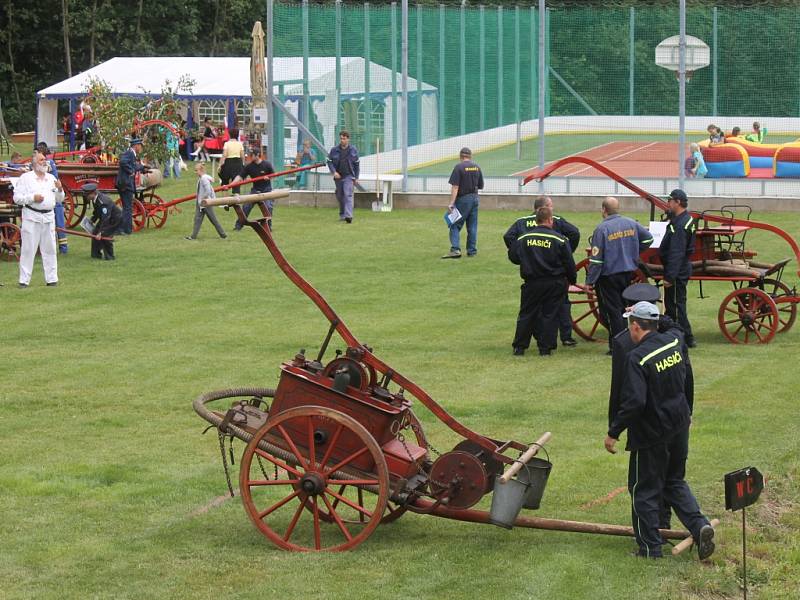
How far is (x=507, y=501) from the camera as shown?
29.2 feet

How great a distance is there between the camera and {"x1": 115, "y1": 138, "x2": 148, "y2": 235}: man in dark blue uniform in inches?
1008

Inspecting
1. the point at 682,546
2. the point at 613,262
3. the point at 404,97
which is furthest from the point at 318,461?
the point at 404,97

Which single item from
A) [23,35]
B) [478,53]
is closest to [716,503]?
[478,53]

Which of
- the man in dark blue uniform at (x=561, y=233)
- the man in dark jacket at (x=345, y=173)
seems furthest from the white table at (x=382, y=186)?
the man in dark blue uniform at (x=561, y=233)

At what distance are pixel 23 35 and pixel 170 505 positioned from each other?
181 ft

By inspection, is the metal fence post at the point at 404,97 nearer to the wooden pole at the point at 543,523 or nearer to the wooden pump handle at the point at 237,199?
the wooden pump handle at the point at 237,199

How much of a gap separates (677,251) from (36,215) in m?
9.48

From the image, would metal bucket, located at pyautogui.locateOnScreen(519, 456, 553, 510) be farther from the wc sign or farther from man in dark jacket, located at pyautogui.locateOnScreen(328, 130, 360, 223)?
man in dark jacket, located at pyautogui.locateOnScreen(328, 130, 360, 223)

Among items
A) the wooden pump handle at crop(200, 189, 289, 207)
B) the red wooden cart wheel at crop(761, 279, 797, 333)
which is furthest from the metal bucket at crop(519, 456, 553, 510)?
the red wooden cart wheel at crop(761, 279, 797, 333)

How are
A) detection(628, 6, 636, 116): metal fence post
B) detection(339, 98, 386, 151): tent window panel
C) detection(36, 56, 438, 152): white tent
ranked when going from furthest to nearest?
detection(628, 6, 636, 116): metal fence post < detection(339, 98, 386, 151): tent window panel < detection(36, 56, 438, 152): white tent

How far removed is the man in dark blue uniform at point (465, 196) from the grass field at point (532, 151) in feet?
25.1

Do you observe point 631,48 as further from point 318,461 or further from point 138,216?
point 318,461

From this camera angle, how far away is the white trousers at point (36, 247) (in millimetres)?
20250

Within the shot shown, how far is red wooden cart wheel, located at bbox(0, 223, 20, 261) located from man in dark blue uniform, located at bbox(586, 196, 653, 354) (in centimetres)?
1135
